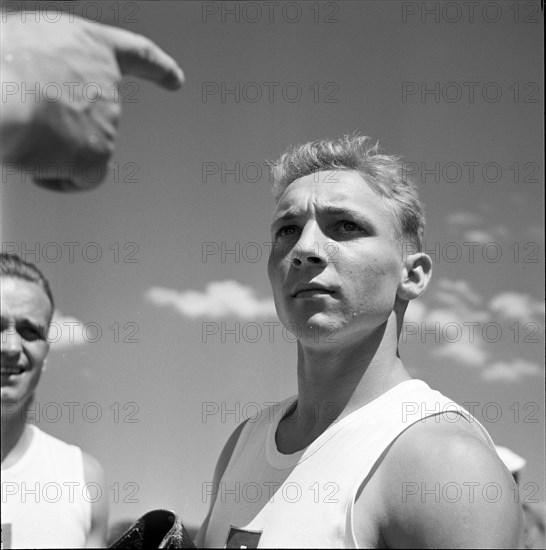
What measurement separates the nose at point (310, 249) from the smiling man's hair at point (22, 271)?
481 mm

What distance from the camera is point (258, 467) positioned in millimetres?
1468

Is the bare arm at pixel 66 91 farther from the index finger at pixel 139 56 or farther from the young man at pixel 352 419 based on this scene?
the young man at pixel 352 419

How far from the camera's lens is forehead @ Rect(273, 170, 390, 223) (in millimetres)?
1453

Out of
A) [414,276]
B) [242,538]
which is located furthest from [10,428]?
[414,276]

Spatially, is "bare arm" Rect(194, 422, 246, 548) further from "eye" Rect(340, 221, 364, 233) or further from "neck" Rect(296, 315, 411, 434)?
"eye" Rect(340, 221, 364, 233)

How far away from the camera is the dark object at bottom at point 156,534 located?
1.14 meters

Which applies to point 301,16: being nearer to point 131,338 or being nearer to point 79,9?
point 79,9

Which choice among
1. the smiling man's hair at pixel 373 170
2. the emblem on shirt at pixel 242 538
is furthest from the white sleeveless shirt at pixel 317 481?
the smiling man's hair at pixel 373 170

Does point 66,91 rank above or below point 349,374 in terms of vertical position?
above

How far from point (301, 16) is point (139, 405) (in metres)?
1.27

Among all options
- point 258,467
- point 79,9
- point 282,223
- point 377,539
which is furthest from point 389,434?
point 79,9

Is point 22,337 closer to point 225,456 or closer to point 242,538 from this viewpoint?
point 242,538

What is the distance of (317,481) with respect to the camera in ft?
4.21

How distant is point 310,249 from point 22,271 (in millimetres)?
542
